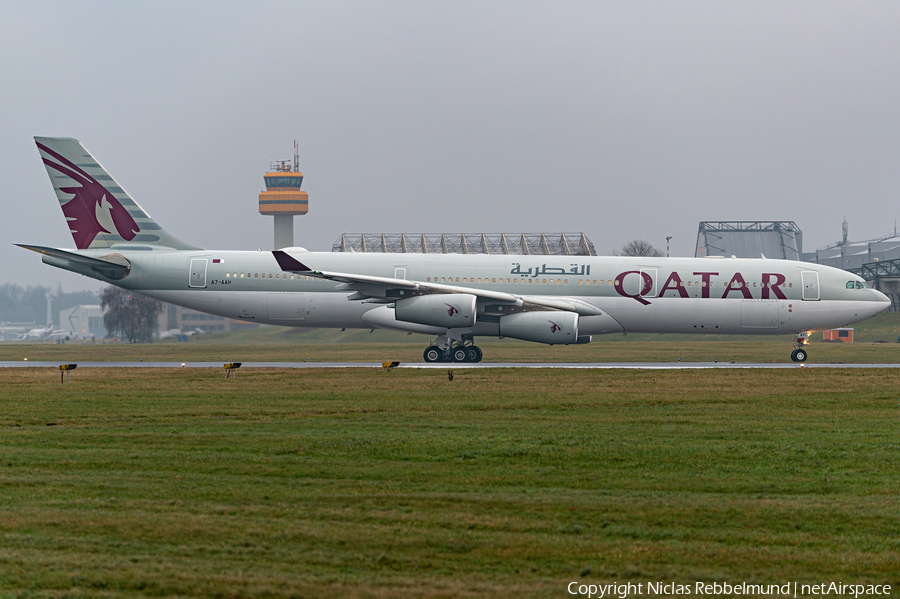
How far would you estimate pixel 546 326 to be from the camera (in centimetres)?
2902

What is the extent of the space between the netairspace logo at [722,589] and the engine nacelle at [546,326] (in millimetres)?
22474

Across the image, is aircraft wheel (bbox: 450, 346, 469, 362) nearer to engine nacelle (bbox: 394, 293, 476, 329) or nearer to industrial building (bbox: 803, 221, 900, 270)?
engine nacelle (bbox: 394, 293, 476, 329)

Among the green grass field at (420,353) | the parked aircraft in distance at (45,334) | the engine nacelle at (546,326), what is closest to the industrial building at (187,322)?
the green grass field at (420,353)

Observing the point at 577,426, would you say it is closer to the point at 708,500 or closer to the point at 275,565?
the point at 708,500

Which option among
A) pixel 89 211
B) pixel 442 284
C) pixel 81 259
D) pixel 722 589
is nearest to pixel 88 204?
pixel 89 211

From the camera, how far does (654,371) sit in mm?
26359

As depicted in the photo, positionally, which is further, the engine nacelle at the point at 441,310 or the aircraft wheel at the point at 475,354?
the aircraft wheel at the point at 475,354

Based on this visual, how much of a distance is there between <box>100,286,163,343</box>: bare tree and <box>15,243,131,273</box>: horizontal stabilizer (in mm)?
41353

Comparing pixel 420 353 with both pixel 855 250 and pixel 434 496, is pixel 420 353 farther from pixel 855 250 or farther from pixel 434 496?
pixel 855 250

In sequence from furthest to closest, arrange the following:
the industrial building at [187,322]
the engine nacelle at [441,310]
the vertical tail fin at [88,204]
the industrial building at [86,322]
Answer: the industrial building at [86,322]
the industrial building at [187,322]
the vertical tail fin at [88,204]
the engine nacelle at [441,310]

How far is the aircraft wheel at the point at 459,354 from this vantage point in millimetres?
30922

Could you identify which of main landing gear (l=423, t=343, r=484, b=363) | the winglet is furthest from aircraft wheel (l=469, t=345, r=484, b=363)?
the winglet

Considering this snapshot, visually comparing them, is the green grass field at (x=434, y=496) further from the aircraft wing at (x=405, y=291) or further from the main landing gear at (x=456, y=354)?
the main landing gear at (x=456, y=354)

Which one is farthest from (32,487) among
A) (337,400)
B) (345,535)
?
(337,400)
